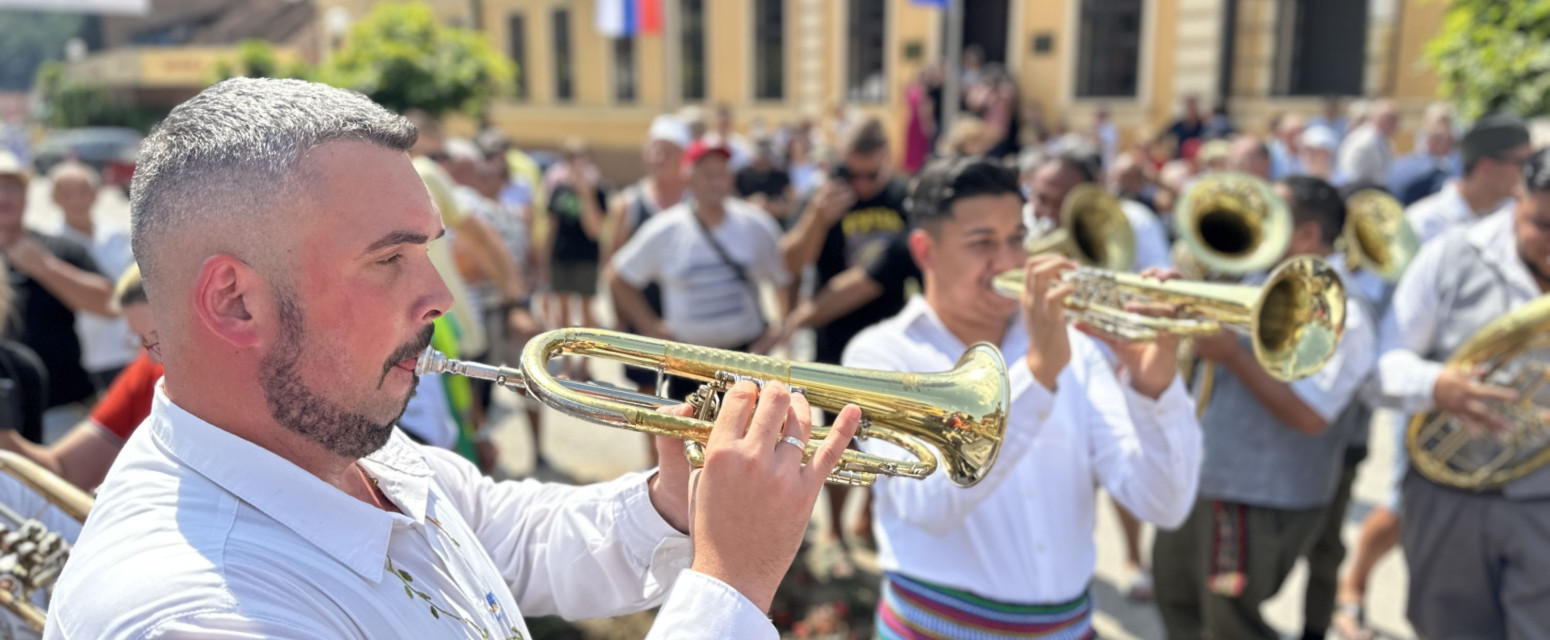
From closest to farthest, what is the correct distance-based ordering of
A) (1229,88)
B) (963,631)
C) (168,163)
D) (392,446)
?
(168,163)
(392,446)
(963,631)
(1229,88)

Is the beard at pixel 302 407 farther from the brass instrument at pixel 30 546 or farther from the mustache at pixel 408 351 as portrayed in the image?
the brass instrument at pixel 30 546

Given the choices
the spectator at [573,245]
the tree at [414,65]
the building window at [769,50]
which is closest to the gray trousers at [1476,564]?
the spectator at [573,245]

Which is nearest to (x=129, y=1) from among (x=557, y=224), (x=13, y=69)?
(x=557, y=224)

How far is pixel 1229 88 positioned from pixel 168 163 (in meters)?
15.4

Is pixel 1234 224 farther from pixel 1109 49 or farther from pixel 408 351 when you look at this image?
pixel 1109 49

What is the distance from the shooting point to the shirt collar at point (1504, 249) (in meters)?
3.23

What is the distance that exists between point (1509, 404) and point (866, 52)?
645 inches

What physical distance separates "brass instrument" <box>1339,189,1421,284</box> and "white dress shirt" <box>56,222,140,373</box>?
18.0ft

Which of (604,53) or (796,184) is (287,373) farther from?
(604,53)

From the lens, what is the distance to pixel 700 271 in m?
5.36

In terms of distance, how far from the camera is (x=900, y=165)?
1642 centimetres

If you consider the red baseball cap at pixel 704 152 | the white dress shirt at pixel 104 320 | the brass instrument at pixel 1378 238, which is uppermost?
the red baseball cap at pixel 704 152

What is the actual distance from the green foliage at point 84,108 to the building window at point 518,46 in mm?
18293

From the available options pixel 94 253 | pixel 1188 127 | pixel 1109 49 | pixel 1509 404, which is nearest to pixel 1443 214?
pixel 1509 404
